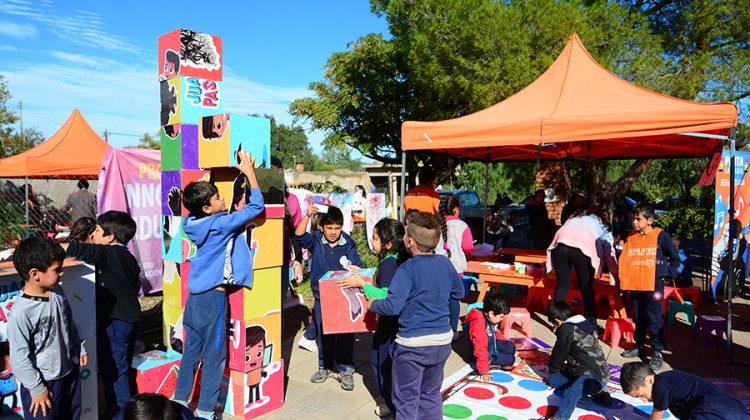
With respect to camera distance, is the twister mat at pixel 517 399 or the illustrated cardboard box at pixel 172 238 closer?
the twister mat at pixel 517 399

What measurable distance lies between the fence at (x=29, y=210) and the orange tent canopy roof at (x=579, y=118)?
17.6 feet

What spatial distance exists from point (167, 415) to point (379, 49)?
21.4 metres

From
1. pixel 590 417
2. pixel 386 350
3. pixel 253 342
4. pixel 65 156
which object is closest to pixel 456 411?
pixel 386 350

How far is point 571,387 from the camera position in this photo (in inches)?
167

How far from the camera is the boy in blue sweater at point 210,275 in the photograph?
3.60 meters

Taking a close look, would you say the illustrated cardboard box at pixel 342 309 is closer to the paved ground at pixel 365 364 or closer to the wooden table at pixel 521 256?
the paved ground at pixel 365 364

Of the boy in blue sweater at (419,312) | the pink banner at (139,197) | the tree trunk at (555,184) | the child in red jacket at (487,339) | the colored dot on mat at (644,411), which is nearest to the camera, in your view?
the boy in blue sweater at (419,312)

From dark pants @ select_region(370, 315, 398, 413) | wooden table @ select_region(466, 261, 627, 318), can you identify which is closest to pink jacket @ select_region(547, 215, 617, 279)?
wooden table @ select_region(466, 261, 627, 318)

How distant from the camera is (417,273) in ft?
10.8

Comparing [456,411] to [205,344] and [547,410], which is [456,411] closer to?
[547,410]

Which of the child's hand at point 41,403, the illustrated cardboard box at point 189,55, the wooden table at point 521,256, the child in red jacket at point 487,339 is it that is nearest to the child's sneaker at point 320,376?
the child in red jacket at point 487,339

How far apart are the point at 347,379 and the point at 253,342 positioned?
3.43ft

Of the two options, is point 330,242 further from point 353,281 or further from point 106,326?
point 106,326

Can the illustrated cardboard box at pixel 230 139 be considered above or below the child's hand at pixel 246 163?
above
